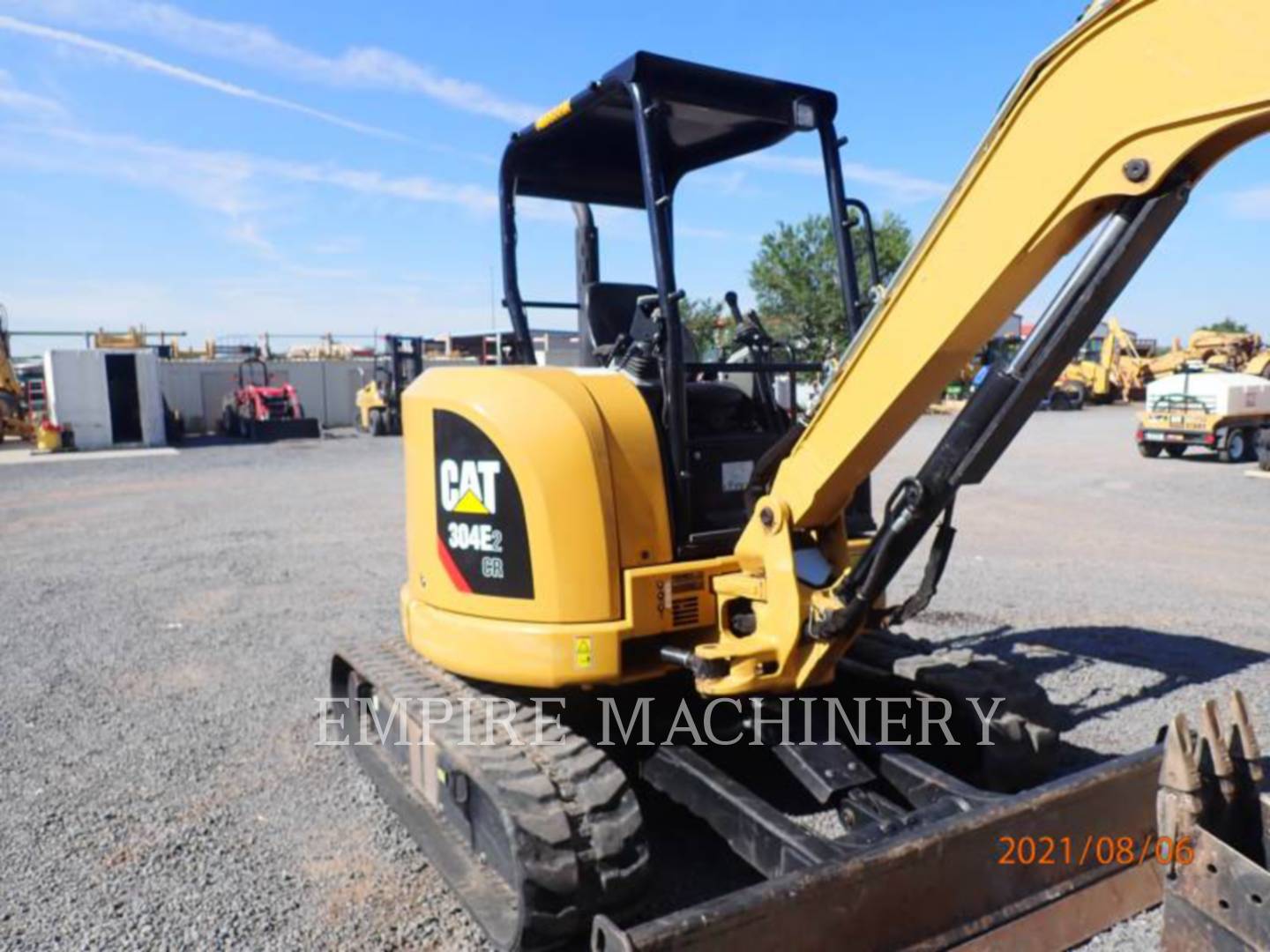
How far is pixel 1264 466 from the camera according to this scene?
16.7m

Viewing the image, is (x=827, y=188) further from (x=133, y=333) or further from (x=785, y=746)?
(x=133, y=333)

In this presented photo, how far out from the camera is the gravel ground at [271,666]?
138 inches

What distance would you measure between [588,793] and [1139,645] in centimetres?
479

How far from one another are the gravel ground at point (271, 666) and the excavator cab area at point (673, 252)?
1.91m

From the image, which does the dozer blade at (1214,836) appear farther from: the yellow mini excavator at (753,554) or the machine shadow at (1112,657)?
the machine shadow at (1112,657)

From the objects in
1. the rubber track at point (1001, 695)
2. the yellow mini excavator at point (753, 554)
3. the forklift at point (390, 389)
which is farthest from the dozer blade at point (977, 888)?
the forklift at point (390, 389)

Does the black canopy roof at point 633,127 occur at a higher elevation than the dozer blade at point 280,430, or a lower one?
higher

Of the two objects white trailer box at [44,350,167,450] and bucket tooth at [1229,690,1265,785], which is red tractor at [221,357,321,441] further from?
bucket tooth at [1229,690,1265,785]

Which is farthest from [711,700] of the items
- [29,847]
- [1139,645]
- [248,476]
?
[248,476]

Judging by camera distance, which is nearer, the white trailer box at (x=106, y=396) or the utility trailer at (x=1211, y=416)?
the utility trailer at (x=1211, y=416)

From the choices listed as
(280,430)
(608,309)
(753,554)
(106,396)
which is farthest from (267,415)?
(753,554)

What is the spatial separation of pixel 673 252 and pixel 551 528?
1100 millimetres

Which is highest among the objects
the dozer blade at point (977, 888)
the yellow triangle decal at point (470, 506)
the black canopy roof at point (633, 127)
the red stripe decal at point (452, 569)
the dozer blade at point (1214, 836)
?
the black canopy roof at point (633, 127)

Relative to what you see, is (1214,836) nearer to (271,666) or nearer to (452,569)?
(452,569)
